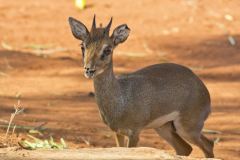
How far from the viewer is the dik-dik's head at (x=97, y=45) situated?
30.8ft

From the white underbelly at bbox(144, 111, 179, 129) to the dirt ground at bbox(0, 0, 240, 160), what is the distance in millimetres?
915

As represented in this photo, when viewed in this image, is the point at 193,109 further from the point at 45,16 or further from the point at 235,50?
the point at 45,16

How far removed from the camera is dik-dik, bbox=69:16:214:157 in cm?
970

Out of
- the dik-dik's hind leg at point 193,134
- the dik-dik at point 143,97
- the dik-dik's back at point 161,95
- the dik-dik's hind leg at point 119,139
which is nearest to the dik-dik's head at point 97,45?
the dik-dik at point 143,97

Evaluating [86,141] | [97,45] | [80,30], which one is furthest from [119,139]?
[80,30]

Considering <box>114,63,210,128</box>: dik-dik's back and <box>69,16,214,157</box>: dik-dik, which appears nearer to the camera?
A: <box>69,16,214,157</box>: dik-dik

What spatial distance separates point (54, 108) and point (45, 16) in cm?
901

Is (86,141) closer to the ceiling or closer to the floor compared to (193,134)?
closer to the ceiling

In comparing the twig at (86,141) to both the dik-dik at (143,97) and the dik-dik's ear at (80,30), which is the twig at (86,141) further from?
the dik-dik's ear at (80,30)

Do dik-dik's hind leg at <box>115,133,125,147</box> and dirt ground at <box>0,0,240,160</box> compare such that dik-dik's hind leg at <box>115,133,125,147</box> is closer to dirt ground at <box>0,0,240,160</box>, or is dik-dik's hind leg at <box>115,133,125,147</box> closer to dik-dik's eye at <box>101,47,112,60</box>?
dirt ground at <box>0,0,240,160</box>

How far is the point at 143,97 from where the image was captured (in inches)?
404

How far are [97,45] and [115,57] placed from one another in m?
8.28

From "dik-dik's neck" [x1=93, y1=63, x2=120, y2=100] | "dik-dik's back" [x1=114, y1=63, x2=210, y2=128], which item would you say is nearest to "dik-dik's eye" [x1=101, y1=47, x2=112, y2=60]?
"dik-dik's neck" [x1=93, y1=63, x2=120, y2=100]

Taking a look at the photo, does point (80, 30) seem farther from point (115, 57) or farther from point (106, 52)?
point (115, 57)
